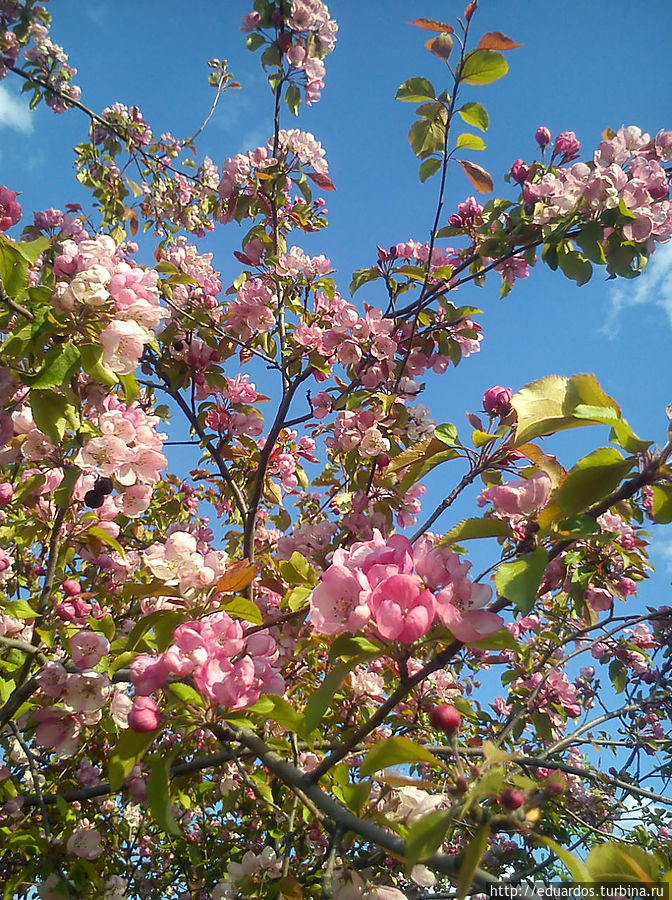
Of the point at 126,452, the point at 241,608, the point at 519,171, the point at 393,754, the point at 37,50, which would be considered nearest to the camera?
the point at 393,754

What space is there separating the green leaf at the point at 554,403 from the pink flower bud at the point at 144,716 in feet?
2.62

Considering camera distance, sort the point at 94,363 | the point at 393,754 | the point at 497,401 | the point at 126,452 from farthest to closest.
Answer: the point at 497,401 < the point at 126,452 < the point at 94,363 < the point at 393,754

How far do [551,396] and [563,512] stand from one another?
0.66 feet

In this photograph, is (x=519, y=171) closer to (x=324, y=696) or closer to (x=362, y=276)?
(x=362, y=276)

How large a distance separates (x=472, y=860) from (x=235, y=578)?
739mm

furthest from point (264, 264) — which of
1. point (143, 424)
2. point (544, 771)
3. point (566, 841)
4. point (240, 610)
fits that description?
point (566, 841)

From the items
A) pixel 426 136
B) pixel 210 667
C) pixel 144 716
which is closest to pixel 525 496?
pixel 210 667

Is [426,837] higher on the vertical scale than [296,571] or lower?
lower

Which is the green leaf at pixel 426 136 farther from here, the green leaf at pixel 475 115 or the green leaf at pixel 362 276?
the green leaf at pixel 362 276

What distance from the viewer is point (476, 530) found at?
3.31 feet

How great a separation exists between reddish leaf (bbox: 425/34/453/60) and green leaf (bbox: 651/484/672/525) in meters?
1.94

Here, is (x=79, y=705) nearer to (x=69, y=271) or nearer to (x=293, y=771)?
(x=293, y=771)

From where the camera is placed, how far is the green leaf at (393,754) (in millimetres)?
866

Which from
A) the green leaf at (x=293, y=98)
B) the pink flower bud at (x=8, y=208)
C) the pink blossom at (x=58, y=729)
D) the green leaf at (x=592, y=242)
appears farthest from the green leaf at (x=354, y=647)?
the green leaf at (x=293, y=98)
